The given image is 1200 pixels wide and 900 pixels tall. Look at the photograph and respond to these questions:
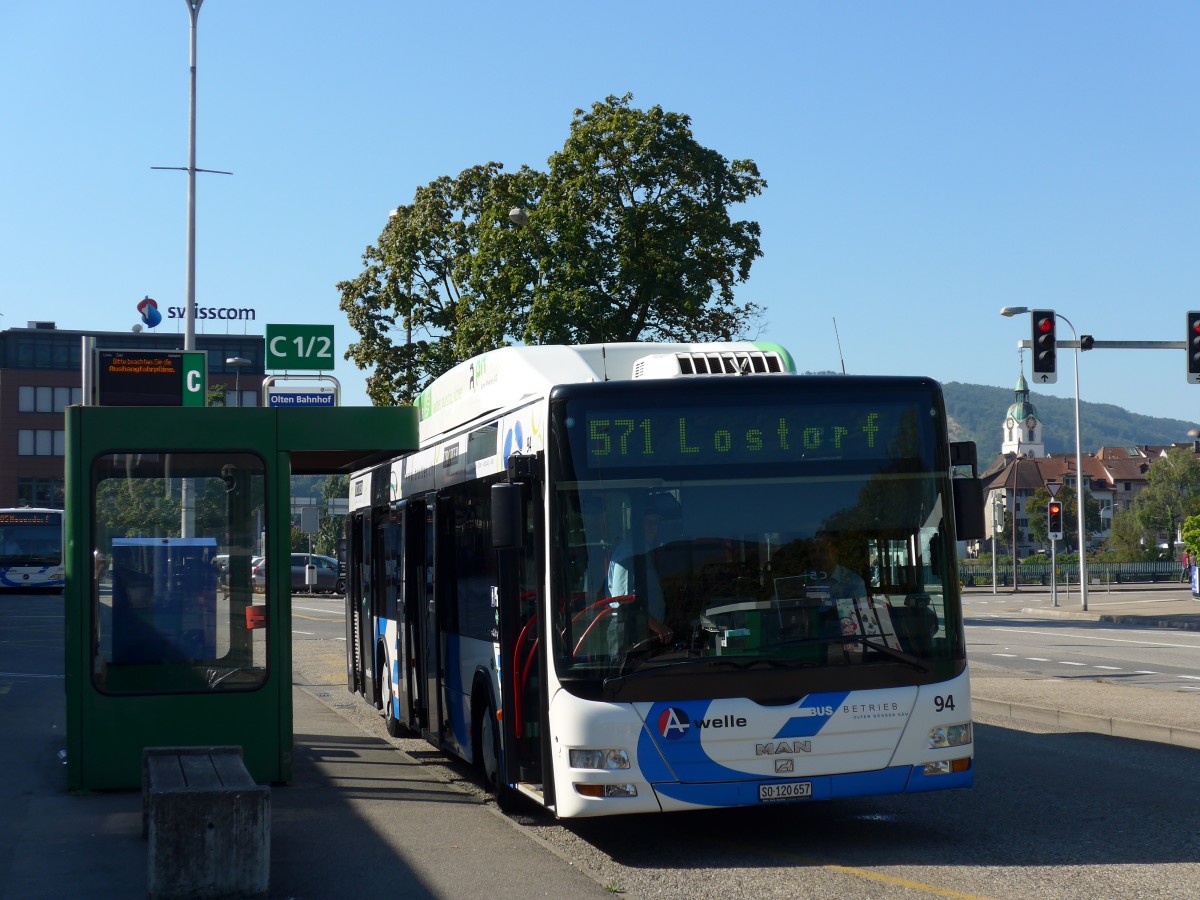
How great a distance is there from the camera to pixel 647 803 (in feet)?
26.1

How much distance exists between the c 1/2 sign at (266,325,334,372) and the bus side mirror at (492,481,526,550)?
11.0 meters

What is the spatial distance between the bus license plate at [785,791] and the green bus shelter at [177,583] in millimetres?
4099

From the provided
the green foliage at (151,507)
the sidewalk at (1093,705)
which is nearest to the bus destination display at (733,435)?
the green foliage at (151,507)

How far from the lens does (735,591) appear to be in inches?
320

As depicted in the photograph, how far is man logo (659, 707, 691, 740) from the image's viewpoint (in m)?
7.96

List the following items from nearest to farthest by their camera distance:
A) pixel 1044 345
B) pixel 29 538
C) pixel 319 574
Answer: pixel 1044 345
pixel 29 538
pixel 319 574

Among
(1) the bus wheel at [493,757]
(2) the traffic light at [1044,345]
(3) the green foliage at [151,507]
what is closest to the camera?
(1) the bus wheel at [493,757]

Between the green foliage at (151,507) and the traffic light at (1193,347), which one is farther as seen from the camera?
the traffic light at (1193,347)

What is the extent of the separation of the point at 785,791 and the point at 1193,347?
18.9 m

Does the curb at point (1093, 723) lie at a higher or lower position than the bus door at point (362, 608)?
lower

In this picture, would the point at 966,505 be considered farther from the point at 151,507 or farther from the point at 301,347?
the point at 301,347

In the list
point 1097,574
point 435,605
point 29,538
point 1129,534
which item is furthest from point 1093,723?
point 1129,534

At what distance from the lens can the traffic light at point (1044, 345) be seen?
24.3m

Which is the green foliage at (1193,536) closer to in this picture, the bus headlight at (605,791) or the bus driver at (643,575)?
the bus driver at (643,575)
